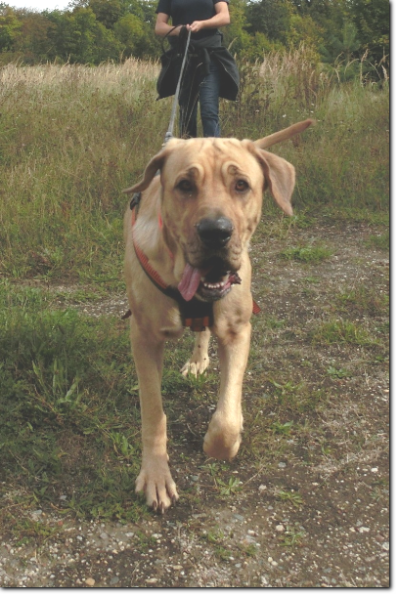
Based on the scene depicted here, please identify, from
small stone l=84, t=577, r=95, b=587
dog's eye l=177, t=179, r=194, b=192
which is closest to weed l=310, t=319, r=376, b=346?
dog's eye l=177, t=179, r=194, b=192

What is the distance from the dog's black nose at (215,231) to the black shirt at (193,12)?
318cm

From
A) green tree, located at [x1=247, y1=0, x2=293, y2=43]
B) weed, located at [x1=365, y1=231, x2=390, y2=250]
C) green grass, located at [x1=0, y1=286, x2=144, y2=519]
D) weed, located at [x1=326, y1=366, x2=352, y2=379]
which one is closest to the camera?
green grass, located at [x1=0, y1=286, x2=144, y2=519]

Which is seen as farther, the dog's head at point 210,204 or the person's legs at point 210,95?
the person's legs at point 210,95

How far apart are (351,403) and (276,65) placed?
5.51 metres

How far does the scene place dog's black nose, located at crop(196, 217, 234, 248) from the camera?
2031 millimetres

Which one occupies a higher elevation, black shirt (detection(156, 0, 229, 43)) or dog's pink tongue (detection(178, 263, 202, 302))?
black shirt (detection(156, 0, 229, 43))

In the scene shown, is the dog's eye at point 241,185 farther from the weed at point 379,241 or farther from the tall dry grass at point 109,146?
the weed at point 379,241

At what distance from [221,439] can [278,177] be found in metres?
1.07

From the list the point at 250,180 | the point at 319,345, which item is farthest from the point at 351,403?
the point at 250,180

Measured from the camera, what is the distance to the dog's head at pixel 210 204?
2.09m

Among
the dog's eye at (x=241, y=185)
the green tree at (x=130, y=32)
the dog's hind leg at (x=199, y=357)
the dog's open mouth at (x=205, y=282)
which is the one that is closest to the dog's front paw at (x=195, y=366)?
the dog's hind leg at (x=199, y=357)

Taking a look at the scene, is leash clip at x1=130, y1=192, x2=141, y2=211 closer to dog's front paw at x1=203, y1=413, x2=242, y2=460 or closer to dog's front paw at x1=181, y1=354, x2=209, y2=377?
dog's front paw at x1=181, y1=354, x2=209, y2=377

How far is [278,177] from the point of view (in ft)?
8.17

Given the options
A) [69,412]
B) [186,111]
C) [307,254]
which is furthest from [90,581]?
[186,111]
